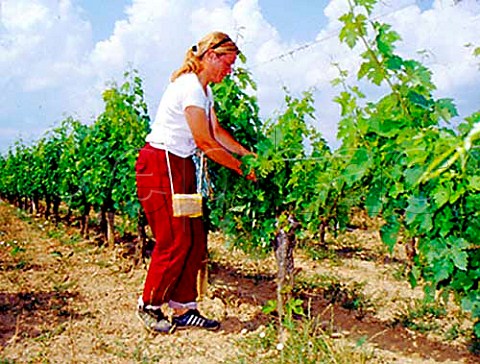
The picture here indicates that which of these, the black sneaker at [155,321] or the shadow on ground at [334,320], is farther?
the black sneaker at [155,321]

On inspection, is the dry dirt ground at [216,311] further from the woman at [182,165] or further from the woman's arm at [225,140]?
the woman's arm at [225,140]

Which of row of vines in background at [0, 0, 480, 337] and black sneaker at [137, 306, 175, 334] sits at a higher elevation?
row of vines in background at [0, 0, 480, 337]

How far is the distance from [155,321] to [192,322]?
0.25 m

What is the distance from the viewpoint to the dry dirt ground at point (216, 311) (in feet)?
12.2

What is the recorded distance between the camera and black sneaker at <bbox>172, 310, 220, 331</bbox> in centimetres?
411

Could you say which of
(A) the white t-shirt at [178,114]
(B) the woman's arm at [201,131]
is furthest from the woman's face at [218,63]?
(B) the woman's arm at [201,131]

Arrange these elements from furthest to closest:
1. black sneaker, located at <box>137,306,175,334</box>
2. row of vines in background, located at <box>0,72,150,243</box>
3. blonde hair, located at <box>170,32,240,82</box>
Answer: row of vines in background, located at <box>0,72,150,243</box>
black sneaker, located at <box>137,306,175,334</box>
blonde hair, located at <box>170,32,240,82</box>

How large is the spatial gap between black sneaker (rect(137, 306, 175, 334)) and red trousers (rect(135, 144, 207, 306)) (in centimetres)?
8

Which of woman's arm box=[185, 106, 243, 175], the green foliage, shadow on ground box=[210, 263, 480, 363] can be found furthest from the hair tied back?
shadow on ground box=[210, 263, 480, 363]

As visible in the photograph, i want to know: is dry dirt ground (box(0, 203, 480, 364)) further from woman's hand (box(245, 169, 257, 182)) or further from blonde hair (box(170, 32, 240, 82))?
blonde hair (box(170, 32, 240, 82))

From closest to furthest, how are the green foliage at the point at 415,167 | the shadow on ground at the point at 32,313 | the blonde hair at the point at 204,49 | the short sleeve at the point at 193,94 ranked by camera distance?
the green foliage at the point at 415,167
the short sleeve at the point at 193,94
the blonde hair at the point at 204,49
the shadow on ground at the point at 32,313

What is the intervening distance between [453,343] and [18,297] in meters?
3.52

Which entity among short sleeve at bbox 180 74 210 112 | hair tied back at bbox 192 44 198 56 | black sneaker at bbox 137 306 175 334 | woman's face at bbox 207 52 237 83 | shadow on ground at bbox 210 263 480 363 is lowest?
shadow on ground at bbox 210 263 480 363

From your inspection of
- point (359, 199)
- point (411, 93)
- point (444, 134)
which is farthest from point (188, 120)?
point (444, 134)
